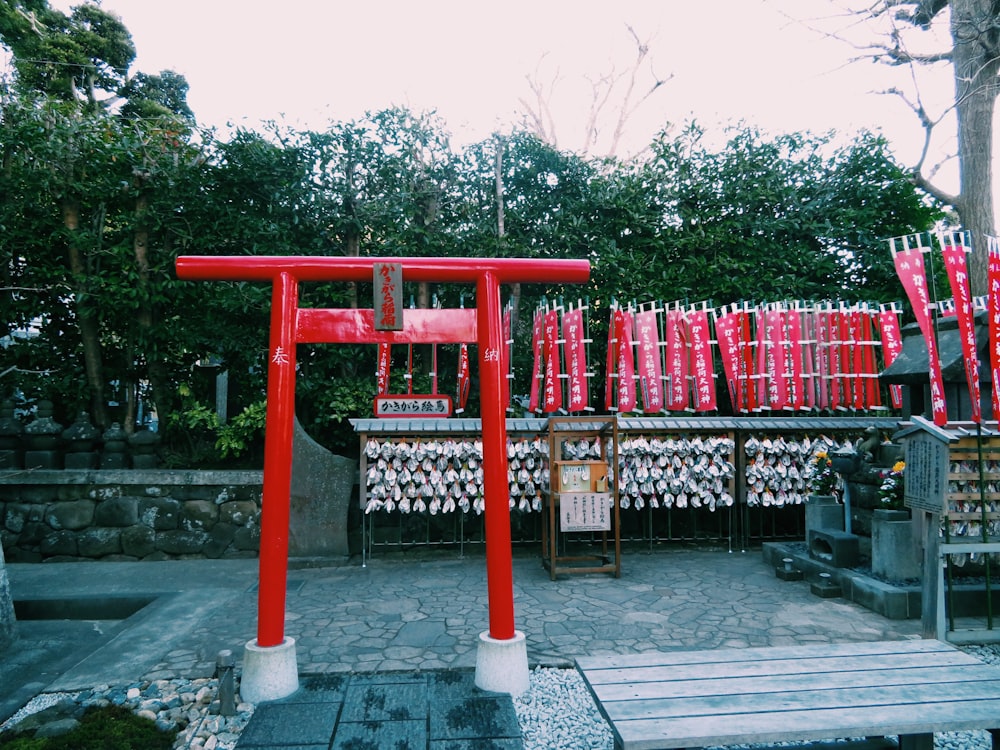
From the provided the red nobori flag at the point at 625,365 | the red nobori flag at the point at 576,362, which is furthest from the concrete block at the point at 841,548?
the red nobori flag at the point at 576,362

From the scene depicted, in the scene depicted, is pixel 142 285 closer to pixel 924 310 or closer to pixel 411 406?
pixel 411 406

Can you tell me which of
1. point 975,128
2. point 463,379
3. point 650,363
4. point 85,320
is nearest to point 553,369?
point 650,363

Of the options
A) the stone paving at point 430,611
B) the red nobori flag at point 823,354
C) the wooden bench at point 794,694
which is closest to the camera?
the wooden bench at point 794,694

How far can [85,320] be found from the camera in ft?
31.3

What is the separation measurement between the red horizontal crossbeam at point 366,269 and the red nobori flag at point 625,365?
4.33 meters

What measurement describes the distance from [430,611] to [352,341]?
337cm

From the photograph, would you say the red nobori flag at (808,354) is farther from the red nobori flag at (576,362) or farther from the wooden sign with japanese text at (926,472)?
the wooden sign with japanese text at (926,472)

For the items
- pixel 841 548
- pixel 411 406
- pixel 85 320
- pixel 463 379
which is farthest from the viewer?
pixel 463 379

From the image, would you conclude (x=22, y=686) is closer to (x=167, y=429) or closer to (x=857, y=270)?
(x=167, y=429)

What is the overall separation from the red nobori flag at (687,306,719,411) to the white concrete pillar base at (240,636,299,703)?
6619 millimetres

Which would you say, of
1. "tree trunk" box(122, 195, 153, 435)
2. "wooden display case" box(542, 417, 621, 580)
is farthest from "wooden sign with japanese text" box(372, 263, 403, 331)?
"tree trunk" box(122, 195, 153, 435)

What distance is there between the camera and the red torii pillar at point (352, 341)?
14.5ft

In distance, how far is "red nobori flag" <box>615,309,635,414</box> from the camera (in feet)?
29.3

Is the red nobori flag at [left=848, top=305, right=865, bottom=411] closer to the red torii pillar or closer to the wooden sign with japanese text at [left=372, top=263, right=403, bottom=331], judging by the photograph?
the red torii pillar
